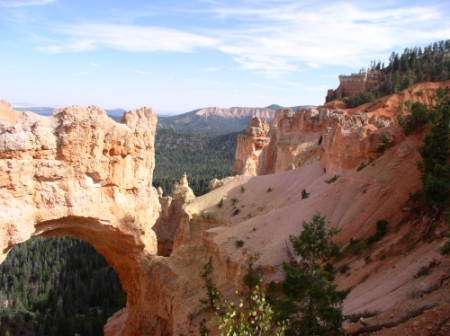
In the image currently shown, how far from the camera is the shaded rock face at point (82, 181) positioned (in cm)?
1334

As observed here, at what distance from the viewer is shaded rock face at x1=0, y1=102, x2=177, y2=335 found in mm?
13344

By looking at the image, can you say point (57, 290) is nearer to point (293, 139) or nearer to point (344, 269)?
point (293, 139)

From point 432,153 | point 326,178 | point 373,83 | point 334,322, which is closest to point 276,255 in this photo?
point 432,153

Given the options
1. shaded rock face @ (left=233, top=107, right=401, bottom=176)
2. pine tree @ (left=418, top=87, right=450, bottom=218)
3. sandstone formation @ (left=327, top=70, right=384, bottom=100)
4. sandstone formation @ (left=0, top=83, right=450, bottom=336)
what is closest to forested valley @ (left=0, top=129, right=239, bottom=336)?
sandstone formation @ (left=0, top=83, right=450, bottom=336)

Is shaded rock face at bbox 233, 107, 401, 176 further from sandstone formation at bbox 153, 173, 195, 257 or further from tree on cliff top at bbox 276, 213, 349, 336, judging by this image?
tree on cliff top at bbox 276, 213, 349, 336

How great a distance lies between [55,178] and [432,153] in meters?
14.1

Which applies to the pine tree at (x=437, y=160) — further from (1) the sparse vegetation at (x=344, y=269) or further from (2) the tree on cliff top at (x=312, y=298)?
(2) the tree on cliff top at (x=312, y=298)

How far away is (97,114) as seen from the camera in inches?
603

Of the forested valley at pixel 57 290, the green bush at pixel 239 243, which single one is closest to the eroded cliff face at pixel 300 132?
the green bush at pixel 239 243

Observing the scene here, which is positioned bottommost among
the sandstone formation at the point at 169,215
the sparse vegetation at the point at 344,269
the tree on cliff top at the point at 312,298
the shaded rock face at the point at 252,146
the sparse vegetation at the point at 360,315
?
the sandstone formation at the point at 169,215

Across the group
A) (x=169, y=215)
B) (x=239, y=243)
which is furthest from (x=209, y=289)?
(x=169, y=215)

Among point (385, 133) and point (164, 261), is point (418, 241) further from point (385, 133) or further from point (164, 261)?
point (164, 261)

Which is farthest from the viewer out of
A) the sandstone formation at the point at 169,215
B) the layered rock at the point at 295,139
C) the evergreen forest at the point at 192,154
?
the evergreen forest at the point at 192,154

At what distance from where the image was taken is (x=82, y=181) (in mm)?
14969
